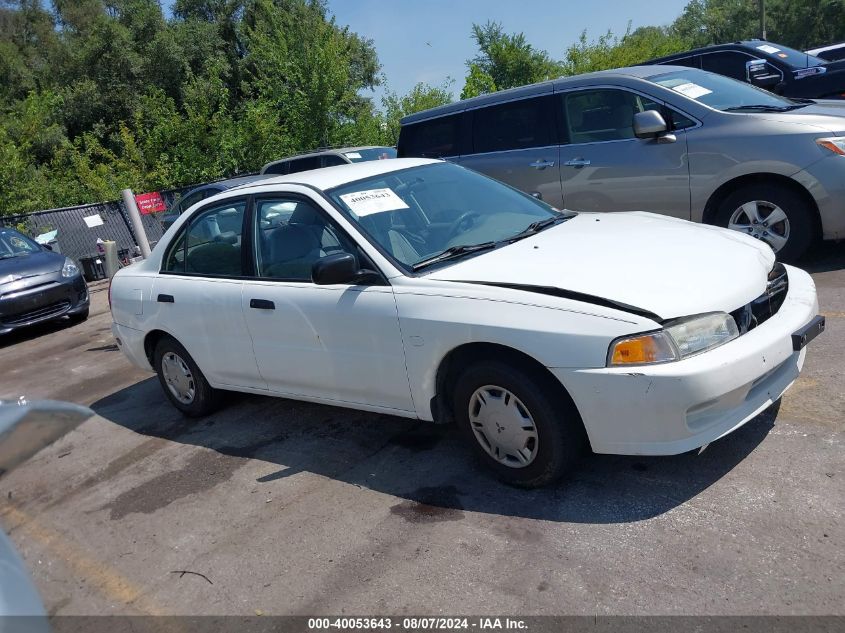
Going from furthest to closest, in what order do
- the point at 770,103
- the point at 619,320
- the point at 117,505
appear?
the point at 770,103 → the point at 117,505 → the point at 619,320

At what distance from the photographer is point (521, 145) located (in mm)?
7859

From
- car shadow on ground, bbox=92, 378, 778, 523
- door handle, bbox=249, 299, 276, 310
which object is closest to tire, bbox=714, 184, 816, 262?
car shadow on ground, bbox=92, 378, 778, 523

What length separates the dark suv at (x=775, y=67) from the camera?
984 cm

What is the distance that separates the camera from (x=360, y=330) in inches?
160

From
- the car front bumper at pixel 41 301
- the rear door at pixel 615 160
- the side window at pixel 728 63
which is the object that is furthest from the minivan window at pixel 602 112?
the car front bumper at pixel 41 301

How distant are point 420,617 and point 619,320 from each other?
144 cm

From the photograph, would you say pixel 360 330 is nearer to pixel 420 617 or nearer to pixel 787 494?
pixel 420 617

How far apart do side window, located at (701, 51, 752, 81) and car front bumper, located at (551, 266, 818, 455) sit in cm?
886

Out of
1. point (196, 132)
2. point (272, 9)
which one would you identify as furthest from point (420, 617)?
point (272, 9)

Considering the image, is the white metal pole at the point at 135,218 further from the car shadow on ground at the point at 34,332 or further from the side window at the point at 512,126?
the side window at the point at 512,126

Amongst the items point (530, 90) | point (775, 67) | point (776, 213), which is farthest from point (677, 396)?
point (775, 67)

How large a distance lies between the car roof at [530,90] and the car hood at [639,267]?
3.34 m

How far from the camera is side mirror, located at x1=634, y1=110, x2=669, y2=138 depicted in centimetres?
658

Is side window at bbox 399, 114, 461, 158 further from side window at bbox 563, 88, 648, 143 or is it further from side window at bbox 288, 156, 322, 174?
side window at bbox 288, 156, 322, 174
